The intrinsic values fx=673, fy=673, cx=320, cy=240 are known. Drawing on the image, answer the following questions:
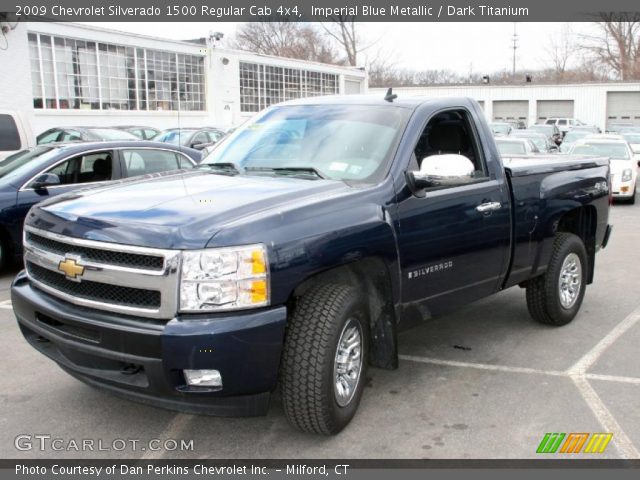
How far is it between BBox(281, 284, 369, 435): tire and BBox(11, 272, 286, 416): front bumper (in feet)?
0.55

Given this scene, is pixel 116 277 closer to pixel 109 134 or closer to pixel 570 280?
pixel 570 280

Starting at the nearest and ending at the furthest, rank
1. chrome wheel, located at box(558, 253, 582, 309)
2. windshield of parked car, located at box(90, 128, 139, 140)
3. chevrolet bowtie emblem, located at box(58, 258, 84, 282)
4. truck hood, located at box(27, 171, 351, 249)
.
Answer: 1. truck hood, located at box(27, 171, 351, 249)
2. chevrolet bowtie emblem, located at box(58, 258, 84, 282)
3. chrome wheel, located at box(558, 253, 582, 309)
4. windshield of parked car, located at box(90, 128, 139, 140)

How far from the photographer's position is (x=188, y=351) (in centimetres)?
315

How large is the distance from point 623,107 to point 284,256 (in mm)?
55957

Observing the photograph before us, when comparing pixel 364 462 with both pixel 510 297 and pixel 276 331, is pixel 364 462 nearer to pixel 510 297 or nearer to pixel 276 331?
pixel 276 331

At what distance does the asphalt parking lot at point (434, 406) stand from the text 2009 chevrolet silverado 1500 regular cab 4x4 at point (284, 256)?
0.33 metres

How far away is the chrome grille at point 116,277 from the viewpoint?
3.21 meters

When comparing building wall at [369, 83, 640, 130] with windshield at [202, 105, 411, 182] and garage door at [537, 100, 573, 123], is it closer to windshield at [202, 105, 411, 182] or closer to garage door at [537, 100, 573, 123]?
garage door at [537, 100, 573, 123]

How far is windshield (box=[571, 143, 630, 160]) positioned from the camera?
52.1 feet

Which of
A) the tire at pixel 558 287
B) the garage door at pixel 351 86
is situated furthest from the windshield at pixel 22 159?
the garage door at pixel 351 86

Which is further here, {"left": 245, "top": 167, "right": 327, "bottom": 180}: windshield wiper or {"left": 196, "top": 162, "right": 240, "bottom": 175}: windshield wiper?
{"left": 196, "top": 162, "right": 240, "bottom": 175}: windshield wiper

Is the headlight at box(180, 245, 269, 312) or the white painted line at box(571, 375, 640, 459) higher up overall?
the headlight at box(180, 245, 269, 312)

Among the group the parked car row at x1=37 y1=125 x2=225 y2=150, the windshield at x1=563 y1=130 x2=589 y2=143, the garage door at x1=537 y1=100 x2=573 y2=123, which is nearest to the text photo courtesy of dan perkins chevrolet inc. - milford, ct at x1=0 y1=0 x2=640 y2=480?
the parked car row at x1=37 y1=125 x2=225 y2=150

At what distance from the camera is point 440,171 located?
4.13 metres
